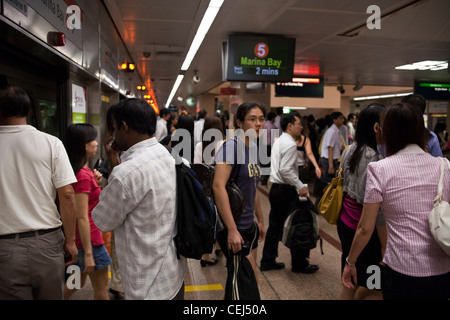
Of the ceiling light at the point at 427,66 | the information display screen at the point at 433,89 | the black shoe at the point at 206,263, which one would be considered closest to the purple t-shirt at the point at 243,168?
the black shoe at the point at 206,263

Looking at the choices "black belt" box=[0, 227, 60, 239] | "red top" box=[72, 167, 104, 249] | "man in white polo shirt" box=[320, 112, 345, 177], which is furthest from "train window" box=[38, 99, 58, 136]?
"man in white polo shirt" box=[320, 112, 345, 177]

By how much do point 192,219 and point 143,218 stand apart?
0.79 feet

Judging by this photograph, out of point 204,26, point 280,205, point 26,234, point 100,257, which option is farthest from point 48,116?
point 204,26

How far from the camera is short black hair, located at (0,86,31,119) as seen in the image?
183cm

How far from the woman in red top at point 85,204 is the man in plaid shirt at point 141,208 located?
0.75 meters

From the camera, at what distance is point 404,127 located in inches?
73.9

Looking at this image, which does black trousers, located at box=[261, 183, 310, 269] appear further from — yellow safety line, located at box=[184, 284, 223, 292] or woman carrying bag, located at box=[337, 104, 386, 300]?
woman carrying bag, located at box=[337, 104, 386, 300]

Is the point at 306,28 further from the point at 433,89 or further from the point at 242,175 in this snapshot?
the point at 433,89

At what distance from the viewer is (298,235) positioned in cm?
367

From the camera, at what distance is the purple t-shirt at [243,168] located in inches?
101
